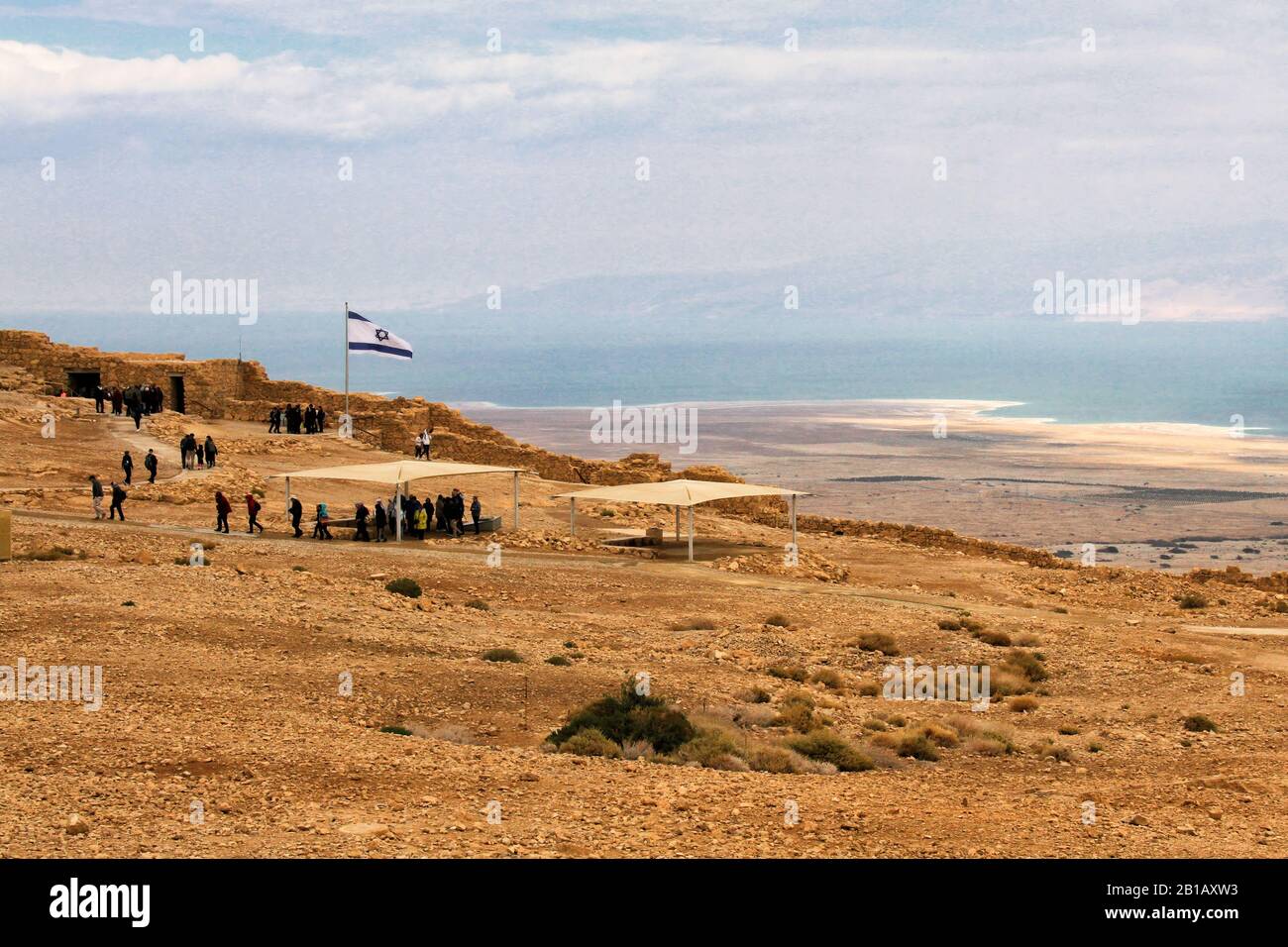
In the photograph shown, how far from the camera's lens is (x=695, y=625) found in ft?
88.6

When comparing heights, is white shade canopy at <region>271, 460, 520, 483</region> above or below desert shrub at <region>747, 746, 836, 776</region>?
above

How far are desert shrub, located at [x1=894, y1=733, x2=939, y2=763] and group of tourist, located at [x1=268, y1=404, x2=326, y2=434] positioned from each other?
36166 mm

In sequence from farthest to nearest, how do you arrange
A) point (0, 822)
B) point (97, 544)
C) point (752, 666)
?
point (97, 544) < point (752, 666) < point (0, 822)

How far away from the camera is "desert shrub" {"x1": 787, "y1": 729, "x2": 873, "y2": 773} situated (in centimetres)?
1783

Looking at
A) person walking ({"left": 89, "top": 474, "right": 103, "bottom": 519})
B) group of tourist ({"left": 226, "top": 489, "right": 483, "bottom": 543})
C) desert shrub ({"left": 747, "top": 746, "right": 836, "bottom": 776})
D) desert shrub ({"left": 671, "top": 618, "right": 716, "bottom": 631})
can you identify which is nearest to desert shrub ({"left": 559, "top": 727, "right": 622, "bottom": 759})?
desert shrub ({"left": 747, "top": 746, "right": 836, "bottom": 776})

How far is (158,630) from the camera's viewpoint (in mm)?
22547

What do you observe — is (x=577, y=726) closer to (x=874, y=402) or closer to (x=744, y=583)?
(x=744, y=583)

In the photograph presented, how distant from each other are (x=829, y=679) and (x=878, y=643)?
2.99m

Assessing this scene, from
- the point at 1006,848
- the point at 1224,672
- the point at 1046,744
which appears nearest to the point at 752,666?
the point at 1046,744

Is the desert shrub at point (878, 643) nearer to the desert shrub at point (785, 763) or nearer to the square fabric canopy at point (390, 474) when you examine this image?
the desert shrub at point (785, 763)

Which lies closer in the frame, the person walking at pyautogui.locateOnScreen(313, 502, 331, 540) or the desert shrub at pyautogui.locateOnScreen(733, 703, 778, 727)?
the desert shrub at pyautogui.locateOnScreen(733, 703, 778, 727)

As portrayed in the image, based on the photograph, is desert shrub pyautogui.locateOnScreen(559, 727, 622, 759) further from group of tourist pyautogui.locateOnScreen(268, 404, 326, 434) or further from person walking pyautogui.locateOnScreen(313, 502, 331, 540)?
group of tourist pyautogui.locateOnScreen(268, 404, 326, 434)
